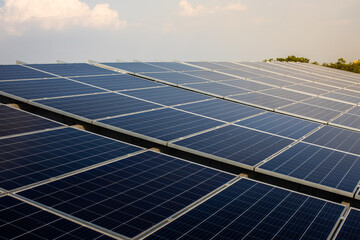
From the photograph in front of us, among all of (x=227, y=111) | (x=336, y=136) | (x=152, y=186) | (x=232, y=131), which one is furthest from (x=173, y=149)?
(x=336, y=136)

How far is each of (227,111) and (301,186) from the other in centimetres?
706

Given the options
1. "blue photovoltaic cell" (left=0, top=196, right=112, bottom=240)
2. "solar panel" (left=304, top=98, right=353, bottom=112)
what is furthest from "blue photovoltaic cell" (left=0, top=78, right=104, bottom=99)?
"solar panel" (left=304, top=98, right=353, bottom=112)

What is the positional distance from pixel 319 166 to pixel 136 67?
55.7 ft

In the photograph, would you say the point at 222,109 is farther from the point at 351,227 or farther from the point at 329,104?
the point at 351,227

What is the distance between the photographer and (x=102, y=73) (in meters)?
22.4

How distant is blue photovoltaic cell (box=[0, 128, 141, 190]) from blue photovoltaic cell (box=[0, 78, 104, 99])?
425 cm

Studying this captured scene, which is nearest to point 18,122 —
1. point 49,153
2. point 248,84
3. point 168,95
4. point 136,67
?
point 49,153

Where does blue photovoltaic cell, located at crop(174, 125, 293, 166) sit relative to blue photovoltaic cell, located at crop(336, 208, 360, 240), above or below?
above

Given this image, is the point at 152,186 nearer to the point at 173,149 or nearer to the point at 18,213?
the point at 18,213

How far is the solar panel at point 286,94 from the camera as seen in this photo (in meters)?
23.4

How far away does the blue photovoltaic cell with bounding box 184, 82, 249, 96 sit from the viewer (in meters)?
21.6

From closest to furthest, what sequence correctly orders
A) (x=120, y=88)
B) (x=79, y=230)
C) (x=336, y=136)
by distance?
(x=79, y=230) < (x=336, y=136) < (x=120, y=88)

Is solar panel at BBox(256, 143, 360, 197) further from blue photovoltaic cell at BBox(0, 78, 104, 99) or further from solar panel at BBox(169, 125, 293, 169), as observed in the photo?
blue photovoltaic cell at BBox(0, 78, 104, 99)

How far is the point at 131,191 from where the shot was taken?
8500 millimetres
